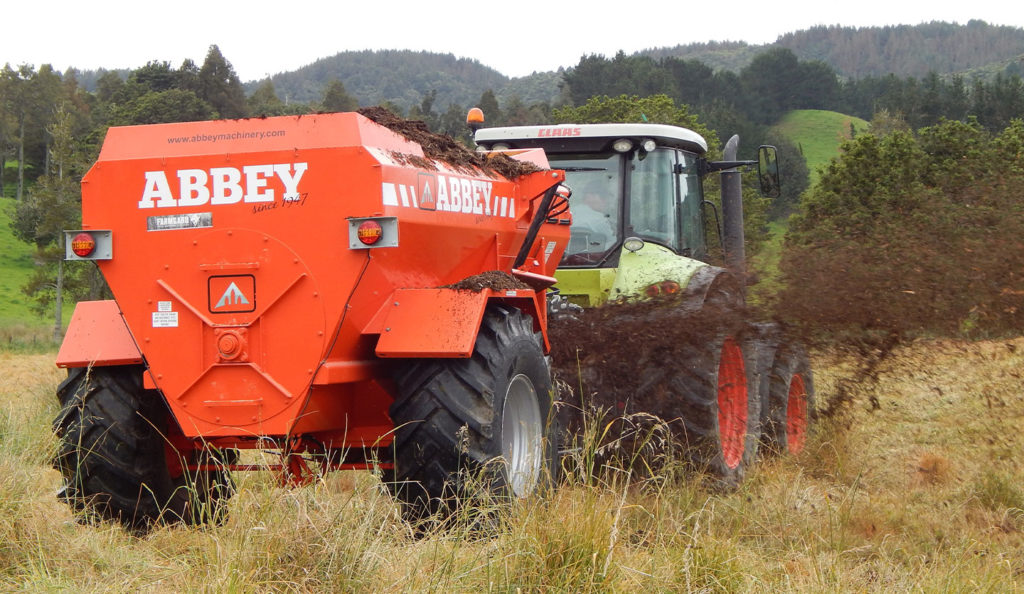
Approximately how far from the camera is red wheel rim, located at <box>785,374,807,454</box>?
27.2 feet

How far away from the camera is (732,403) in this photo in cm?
717

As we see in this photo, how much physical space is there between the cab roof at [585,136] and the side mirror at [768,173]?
601 mm

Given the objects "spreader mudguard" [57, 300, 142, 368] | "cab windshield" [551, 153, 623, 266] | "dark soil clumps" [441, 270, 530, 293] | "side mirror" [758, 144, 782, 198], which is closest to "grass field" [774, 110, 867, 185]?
"side mirror" [758, 144, 782, 198]

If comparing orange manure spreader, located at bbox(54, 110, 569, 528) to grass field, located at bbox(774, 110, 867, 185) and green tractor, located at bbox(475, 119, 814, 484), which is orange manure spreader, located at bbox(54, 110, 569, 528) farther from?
grass field, located at bbox(774, 110, 867, 185)

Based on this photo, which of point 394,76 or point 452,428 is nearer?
point 452,428

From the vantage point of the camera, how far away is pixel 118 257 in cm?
456

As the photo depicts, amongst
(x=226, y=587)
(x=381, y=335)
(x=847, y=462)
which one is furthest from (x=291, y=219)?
(x=847, y=462)

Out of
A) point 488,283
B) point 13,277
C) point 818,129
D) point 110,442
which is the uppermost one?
point 818,129

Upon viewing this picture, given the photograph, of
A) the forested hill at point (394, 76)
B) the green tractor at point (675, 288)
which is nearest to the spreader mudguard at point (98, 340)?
the green tractor at point (675, 288)

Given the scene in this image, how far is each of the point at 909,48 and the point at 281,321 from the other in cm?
14502

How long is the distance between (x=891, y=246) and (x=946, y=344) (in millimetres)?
703

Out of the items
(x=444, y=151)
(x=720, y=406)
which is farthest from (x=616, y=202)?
(x=444, y=151)

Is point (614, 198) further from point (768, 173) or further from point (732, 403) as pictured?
point (732, 403)

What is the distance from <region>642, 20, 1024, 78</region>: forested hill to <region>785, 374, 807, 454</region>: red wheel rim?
118606 mm
